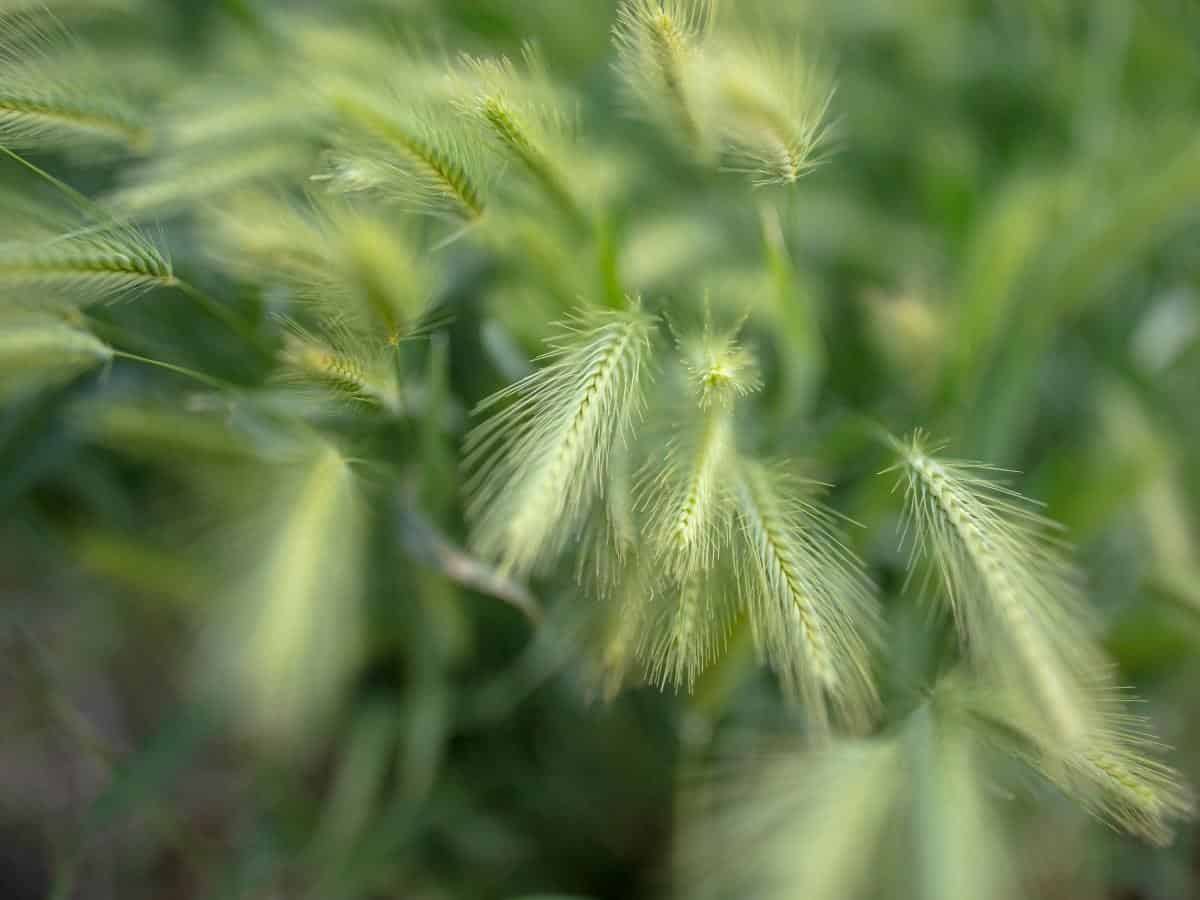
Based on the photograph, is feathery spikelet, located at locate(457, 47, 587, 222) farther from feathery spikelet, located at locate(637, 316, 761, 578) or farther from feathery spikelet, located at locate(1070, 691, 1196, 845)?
feathery spikelet, located at locate(1070, 691, 1196, 845)

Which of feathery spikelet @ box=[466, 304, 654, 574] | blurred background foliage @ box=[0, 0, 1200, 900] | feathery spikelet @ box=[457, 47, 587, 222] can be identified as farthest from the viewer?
blurred background foliage @ box=[0, 0, 1200, 900]

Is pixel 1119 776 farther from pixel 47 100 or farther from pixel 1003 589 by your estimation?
pixel 47 100

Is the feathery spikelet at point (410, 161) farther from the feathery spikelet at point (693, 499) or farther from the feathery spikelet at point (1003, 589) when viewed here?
the feathery spikelet at point (1003, 589)

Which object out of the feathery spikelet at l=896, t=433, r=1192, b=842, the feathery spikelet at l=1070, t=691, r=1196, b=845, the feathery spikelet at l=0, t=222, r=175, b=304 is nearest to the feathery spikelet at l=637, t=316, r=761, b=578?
the feathery spikelet at l=896, t=433, r=1192, b=842

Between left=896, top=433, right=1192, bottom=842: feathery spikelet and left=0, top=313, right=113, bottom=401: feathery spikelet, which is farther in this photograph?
left=0, top=313, right=113, bottom=401: feathery spikelet

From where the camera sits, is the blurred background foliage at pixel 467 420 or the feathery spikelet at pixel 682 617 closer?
the feathery spikelet at pixel 682 617

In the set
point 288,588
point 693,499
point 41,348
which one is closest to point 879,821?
point 693,499

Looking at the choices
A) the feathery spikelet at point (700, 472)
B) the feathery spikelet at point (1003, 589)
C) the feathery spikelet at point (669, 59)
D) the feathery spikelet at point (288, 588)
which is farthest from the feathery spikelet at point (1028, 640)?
the feathery spikelet at point (288, 588)
